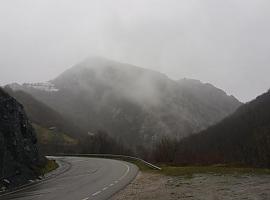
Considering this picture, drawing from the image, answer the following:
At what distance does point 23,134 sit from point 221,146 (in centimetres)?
10095

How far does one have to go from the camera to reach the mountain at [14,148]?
2942 cm

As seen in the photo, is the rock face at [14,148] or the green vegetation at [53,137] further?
the green vegetation at [53,137]

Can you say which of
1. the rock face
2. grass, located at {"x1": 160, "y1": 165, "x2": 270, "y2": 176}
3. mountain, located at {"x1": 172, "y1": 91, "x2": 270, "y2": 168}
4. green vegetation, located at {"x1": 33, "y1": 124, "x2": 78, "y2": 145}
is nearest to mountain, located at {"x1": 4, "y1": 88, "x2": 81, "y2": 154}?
green vegetation, located at {"x1": 33, "y1": 124, "x2": 78, "y2": 145}

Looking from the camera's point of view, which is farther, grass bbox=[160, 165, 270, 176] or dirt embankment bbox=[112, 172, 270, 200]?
grass bbox=[160, 165, 270, 176]

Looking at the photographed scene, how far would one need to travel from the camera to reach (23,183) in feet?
98.1

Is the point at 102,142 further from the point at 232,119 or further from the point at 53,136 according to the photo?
the point at 232,119

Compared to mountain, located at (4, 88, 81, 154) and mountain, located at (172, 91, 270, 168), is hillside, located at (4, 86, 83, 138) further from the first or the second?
mountain, located at (172, 91, 270, 168)

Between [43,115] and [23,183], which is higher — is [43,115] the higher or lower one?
the higher one

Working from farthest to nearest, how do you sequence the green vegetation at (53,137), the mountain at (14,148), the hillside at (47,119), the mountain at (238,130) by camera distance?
the hillside at (47,119) → the green vegetation at (53,137) → the mountain at (238,130) → the mountain at (14,148)

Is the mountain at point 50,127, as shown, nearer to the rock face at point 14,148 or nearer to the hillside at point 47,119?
the hillside at point 47,119

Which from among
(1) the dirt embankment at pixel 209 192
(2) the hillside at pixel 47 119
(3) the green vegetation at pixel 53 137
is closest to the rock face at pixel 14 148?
(1) the dirt embankment at pixel 209 192

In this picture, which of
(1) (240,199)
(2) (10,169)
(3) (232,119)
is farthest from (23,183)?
(3) (232,119)

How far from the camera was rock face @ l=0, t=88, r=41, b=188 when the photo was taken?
29.4 m

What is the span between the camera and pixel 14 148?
110 ft
